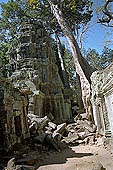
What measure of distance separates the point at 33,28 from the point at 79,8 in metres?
6.53

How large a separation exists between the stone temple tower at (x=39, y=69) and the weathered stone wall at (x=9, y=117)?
298 inches

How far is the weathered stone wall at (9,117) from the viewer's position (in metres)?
7.28

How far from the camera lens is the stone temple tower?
1905cm

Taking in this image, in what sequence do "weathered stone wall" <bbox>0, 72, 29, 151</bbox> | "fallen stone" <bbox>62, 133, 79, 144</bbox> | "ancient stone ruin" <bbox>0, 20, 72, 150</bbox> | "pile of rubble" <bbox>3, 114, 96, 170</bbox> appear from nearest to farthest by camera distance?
"weathered stone wall" <bbox>0, 72, 29, 151</bbox> < "pile of rubble" <bbox>3, 114, 96, 170</bbox> < "fallen stone" <bbox>62, 133, 79, 144</bbox> < "ancient stone ruin" <bbox>0, 20, 72, 150</bbox>

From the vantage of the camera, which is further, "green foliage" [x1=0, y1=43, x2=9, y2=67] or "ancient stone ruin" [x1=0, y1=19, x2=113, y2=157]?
"green foliage" [x1=0, y1=43, x2=9, y2=67]

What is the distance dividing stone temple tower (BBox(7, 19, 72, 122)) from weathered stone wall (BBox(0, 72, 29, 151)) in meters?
7.57

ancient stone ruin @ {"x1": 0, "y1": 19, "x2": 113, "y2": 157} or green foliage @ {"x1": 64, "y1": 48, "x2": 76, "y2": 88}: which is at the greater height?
green foliage @ {"x1": 64, "y1": 48, "x2": 76, "y2": 88}

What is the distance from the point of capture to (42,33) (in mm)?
23781

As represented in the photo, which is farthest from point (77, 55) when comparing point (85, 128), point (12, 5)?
point (12, 5)

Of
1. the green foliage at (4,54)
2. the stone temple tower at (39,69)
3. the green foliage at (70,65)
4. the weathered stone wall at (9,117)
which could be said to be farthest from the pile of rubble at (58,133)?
the green foliage at (70,65)

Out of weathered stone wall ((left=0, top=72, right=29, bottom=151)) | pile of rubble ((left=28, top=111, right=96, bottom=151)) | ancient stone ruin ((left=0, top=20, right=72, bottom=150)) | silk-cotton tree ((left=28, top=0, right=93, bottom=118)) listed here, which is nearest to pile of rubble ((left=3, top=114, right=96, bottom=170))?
pile of rubble ((left=28, top=111, right=96, bottom=151))

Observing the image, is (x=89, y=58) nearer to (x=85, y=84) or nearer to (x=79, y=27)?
(x=79, y=27)

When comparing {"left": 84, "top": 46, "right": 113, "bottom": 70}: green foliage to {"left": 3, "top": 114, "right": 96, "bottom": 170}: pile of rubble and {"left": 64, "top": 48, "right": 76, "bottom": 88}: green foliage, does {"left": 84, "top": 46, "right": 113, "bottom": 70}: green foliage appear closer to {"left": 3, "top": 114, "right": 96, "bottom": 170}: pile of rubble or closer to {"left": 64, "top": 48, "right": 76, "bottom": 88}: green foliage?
{"left": 64, "top": 48, "right": 76, "bottom": 88}: green foliage

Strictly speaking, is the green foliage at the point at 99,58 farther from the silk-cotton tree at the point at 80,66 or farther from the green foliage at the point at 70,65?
the silk-cotton tree at the point at 80,66
